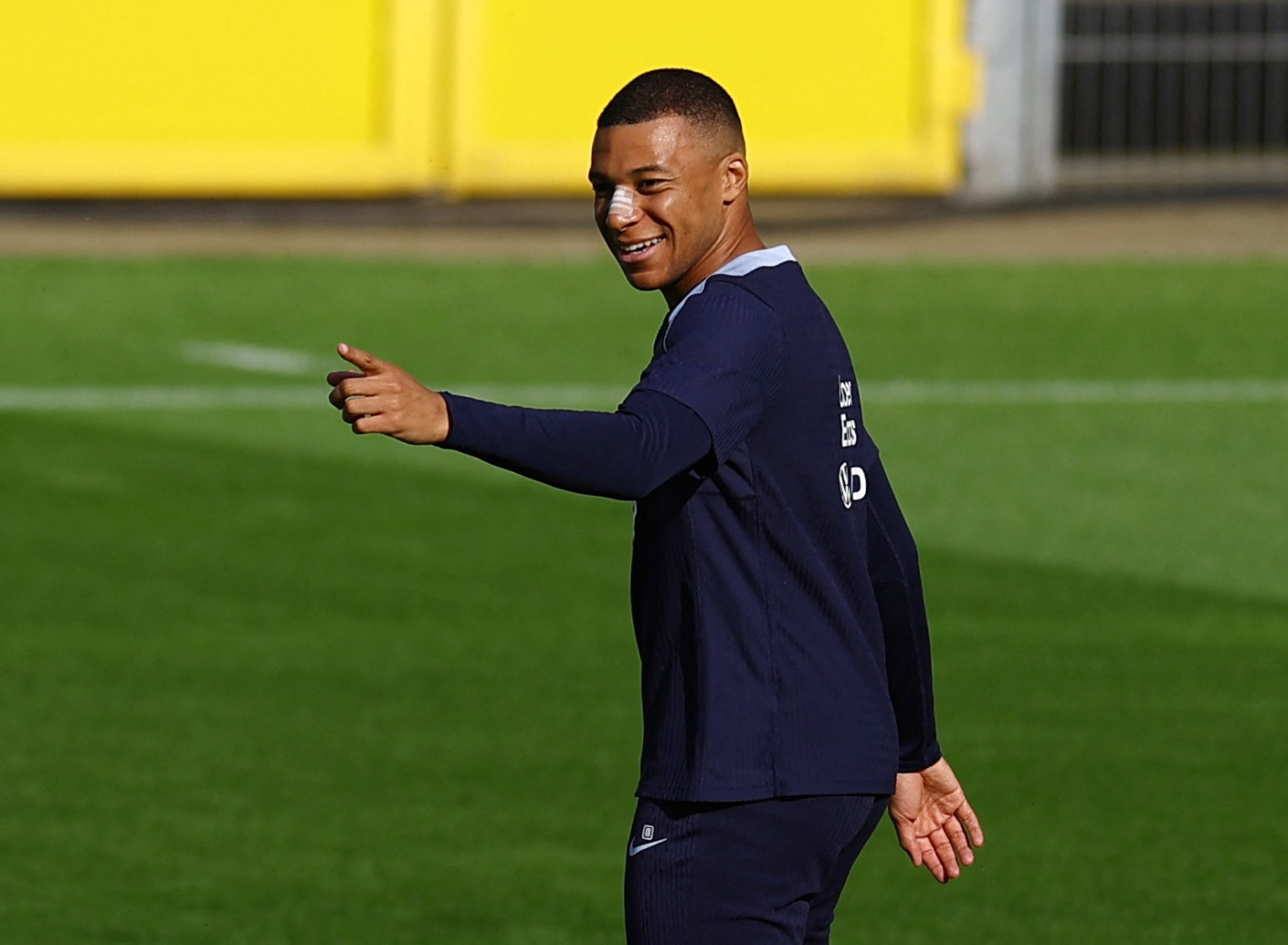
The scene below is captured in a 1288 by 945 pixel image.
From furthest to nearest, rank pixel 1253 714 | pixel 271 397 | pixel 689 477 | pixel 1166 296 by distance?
1. pixel 1166 296
2. pixel 271 397
3. pixel 1253 714
4. pixel 689 477

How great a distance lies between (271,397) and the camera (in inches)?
538

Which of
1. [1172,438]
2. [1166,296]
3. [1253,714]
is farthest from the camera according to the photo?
[1166,296]

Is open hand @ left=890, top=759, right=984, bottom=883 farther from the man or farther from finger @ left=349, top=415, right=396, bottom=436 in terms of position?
finger @ left=349, top=415, right=396, bottom=436

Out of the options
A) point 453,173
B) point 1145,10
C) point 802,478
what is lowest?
point 802,478

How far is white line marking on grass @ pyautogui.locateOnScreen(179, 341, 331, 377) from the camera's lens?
47.5ft

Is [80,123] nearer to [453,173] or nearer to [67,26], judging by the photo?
[67,26]

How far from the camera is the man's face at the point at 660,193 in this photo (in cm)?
375

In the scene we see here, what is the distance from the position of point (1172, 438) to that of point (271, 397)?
4.40 metres

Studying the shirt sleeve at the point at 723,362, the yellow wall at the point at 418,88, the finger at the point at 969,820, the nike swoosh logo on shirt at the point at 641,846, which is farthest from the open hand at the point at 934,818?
A: the yellow wall at the point at 418,88

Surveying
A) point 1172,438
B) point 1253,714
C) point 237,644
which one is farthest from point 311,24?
point 1253,714

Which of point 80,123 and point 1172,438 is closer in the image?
point 1172,438

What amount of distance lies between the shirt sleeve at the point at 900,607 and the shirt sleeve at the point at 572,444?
62 centimetres

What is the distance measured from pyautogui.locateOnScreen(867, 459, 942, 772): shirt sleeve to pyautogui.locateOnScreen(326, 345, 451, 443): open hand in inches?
33.4

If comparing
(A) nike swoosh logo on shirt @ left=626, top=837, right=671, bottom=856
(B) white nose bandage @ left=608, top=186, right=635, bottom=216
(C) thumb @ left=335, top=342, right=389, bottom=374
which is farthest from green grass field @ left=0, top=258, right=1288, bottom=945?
(C) thumb @ left=335, top=342, right=389, bottom=374
